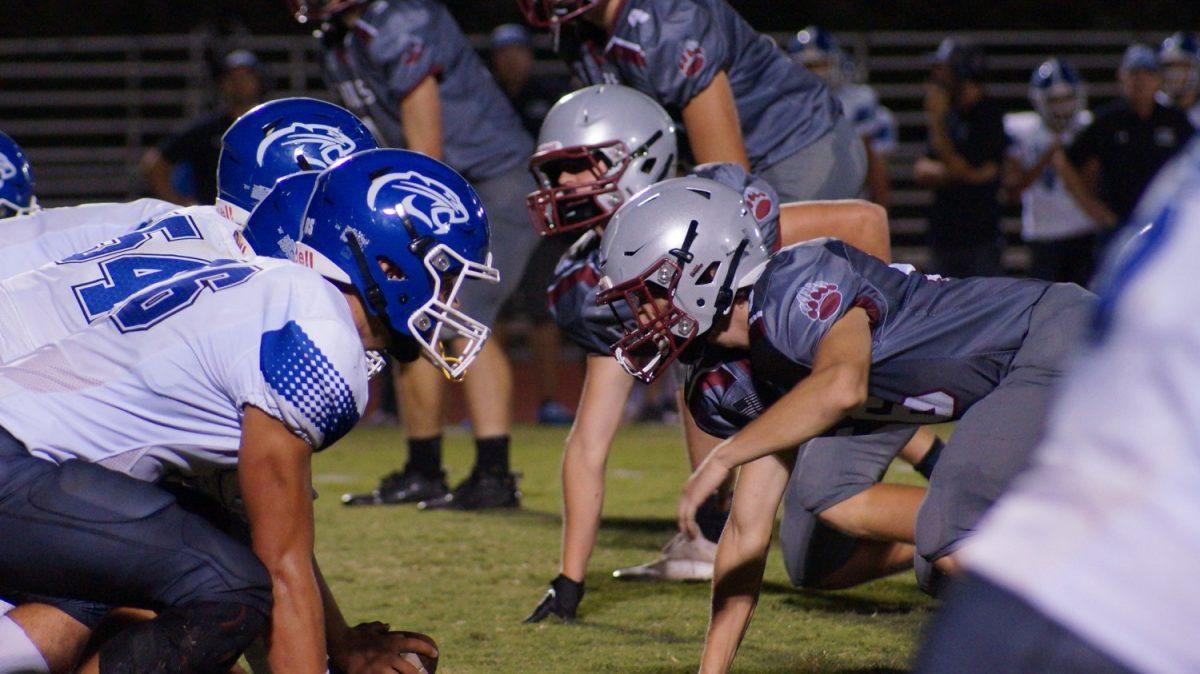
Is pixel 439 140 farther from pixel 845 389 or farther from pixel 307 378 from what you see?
pixel 307 378

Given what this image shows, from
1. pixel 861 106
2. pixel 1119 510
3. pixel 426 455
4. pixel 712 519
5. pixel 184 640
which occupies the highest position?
pixel 1119 510

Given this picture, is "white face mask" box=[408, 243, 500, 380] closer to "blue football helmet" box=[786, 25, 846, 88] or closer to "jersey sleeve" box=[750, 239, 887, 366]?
"jersey sleeve" box=[750, 239, 887, 366]

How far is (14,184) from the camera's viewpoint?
3762mm

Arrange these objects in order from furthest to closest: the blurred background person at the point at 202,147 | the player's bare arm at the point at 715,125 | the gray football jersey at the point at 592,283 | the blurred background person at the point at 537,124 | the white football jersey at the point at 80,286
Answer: the blurred background person at the point at 537,124 < the blurred background person at the point at 202,147 < the player's bare arm at the point at 715,125 < the gray football jersey at the point at 592,283 < the white football jersey at the point at 80,286

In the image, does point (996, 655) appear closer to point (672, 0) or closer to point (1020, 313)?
point (1020, 313)

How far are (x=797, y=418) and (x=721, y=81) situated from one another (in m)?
1.52

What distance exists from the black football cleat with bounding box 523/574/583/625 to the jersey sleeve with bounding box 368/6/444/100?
A: 6.84 ft

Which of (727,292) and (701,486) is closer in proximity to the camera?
(701,486)

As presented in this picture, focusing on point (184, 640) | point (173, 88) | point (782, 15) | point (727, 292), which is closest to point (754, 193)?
point (727, 292)

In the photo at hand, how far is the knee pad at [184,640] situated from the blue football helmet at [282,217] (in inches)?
25.9

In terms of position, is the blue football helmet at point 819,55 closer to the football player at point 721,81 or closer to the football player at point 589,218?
the football player at point 721,81

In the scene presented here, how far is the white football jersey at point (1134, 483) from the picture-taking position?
1053mm

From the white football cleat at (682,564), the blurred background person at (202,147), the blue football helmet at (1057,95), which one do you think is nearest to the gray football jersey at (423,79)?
the white football cleat at (682,564)

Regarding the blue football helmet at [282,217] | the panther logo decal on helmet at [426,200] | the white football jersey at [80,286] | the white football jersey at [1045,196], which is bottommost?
the white football jersey at [1045,196]
